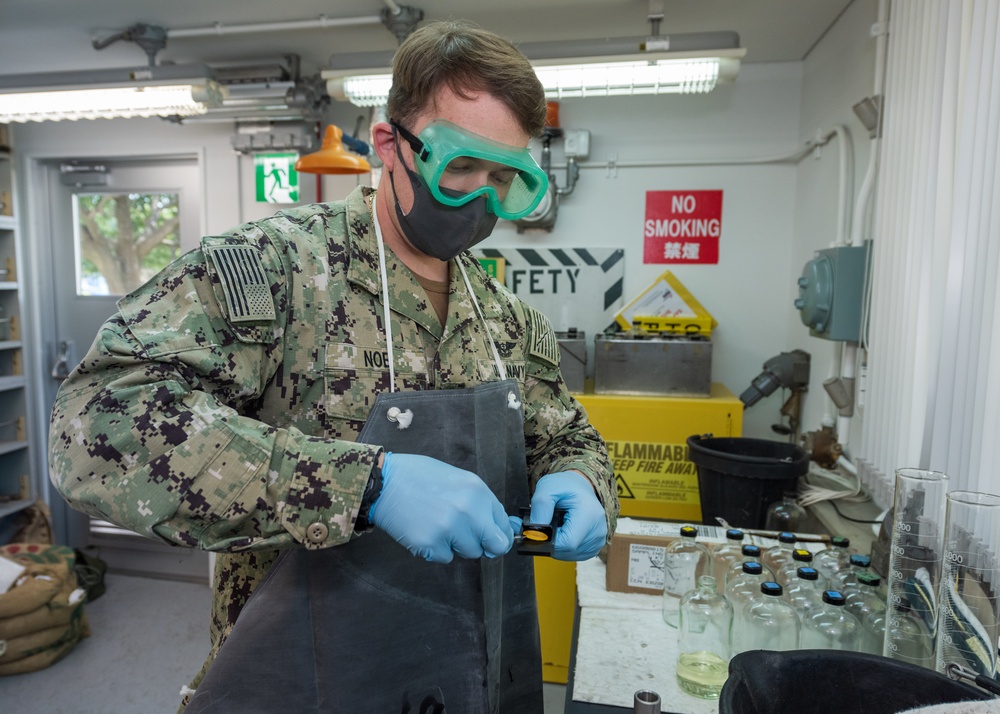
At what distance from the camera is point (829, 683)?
85 cm

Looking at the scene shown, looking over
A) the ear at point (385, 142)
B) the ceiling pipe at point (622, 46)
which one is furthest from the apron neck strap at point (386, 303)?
the ceiling pipe at point (622, 46)

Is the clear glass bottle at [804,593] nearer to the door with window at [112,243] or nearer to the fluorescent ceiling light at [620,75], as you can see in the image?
the fluorescent ceiling light at [620,75]

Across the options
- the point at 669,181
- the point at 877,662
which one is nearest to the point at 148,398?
the point at 877,662

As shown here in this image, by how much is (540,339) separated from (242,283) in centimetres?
67

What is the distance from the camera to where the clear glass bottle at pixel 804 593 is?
52.3 inches

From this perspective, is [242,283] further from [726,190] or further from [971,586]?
[726,190]

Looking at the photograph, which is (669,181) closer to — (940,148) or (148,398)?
(940,148)

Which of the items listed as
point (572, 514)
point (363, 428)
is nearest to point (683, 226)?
point (572, 514)

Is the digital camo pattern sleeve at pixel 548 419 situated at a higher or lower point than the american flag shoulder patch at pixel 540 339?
lower

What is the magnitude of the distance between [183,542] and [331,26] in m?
2.68

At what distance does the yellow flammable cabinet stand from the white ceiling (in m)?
1.69

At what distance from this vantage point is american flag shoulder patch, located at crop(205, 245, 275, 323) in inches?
37.5

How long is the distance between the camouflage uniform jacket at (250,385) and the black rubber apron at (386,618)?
92mm

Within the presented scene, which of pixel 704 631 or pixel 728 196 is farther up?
pixel 728 196
